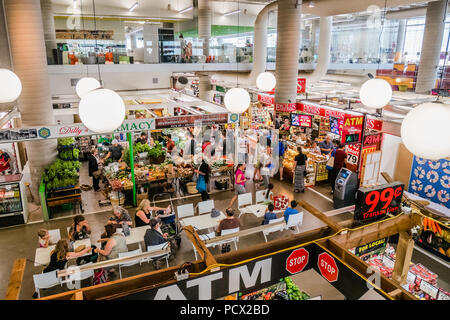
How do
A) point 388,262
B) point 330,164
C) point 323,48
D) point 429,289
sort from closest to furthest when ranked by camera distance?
1. point 429,289
2. point 388,262
3. point 330,164
4. point 323,48

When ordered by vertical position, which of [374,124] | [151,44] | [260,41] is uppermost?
[260,41]

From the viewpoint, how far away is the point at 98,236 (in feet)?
25.5

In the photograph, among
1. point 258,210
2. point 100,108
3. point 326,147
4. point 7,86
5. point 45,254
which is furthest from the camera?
point 326,147

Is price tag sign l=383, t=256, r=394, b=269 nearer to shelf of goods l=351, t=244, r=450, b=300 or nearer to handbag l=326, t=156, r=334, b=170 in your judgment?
shelf of goods l=351, t=244, r=450, b=300

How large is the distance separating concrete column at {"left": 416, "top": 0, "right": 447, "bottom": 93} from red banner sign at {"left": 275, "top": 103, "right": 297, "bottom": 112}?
6.79m

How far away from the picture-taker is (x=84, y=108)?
2.94m

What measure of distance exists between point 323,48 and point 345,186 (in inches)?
352

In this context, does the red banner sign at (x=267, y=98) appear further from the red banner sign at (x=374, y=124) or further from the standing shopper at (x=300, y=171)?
the red banner sign at (x=374, y=124)

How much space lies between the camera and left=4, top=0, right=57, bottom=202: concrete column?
854 centimetres

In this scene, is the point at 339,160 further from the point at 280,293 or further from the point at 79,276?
the point at 79,276

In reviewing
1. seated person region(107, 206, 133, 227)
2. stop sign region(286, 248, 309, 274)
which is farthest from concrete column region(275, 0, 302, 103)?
stop sign region(286, 248, 309, 274)

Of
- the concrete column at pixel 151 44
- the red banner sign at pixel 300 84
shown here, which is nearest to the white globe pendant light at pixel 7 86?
the concrete column at pixel 151 44

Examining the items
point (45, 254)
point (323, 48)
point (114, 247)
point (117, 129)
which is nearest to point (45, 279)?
point (45, 254)

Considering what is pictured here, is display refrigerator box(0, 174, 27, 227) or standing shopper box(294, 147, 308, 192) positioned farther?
standing shopper box(294, 147, 308, 192)
